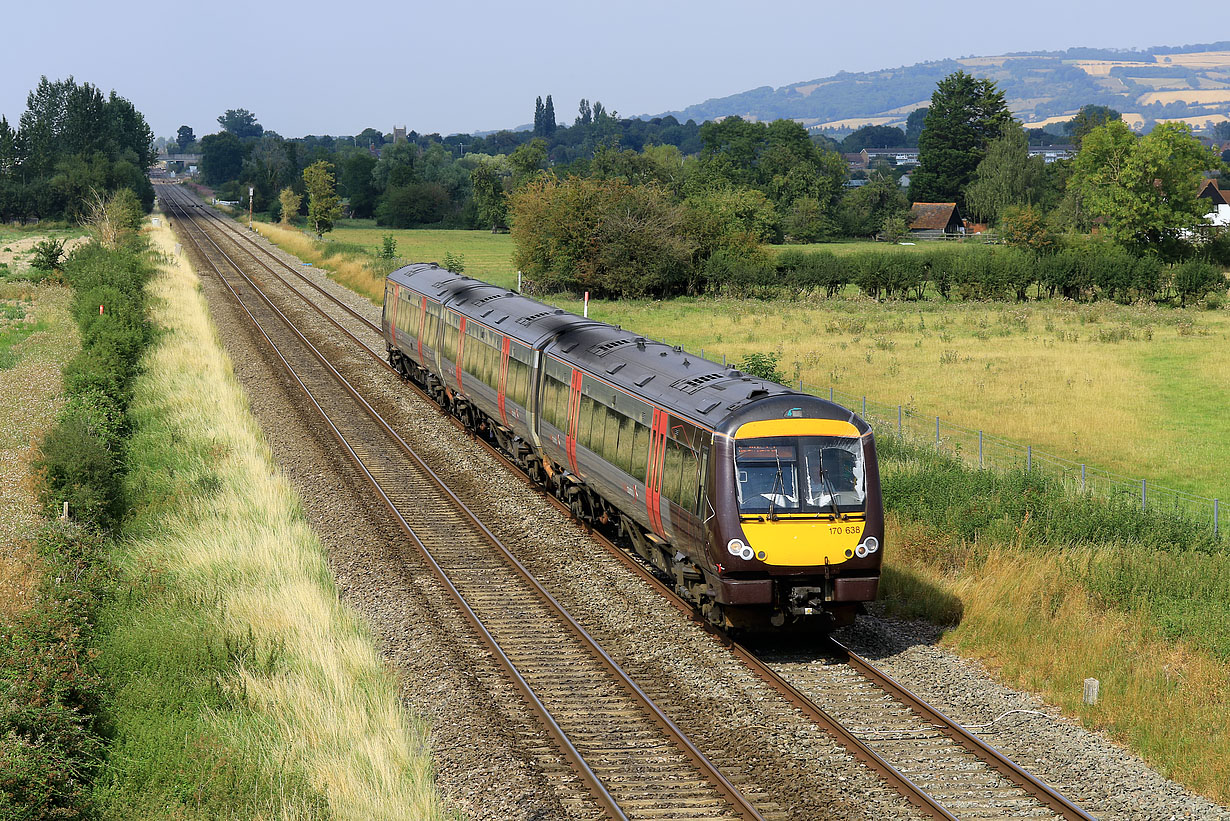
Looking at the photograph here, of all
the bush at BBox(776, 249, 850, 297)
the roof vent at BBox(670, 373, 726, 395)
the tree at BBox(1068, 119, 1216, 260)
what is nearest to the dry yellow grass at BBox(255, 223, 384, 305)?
the bush at BBox(776, 249, 850, 297)

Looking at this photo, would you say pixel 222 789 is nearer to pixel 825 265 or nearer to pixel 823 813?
pixel 823 813

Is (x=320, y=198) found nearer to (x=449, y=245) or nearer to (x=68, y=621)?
(x=449, y=245)

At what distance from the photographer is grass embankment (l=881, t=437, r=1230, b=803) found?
12.1 meters

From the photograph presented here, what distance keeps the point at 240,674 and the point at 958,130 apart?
13844 centimetres

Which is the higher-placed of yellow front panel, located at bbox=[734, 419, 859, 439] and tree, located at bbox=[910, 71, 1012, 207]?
tree, located at bbox=[910, 71, 1012, 207]

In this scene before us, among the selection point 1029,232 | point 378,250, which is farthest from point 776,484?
point 1029,232

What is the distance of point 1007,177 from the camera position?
4213 inches

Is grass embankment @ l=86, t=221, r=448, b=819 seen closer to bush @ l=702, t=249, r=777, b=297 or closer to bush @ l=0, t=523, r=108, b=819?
bush @ l=0, t=523, r=108, b=819

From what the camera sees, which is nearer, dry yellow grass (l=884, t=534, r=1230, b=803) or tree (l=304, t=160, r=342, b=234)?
dry yellow grass (l=884, t=534, r=1230, b=803)

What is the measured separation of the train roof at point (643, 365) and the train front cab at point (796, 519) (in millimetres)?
340

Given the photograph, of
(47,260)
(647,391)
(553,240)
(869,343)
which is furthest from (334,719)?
(47,260)

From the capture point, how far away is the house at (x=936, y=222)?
12938 centimetres

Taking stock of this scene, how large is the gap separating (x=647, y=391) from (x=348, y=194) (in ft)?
491

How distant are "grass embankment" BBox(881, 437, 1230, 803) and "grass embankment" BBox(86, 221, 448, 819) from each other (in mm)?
7470
